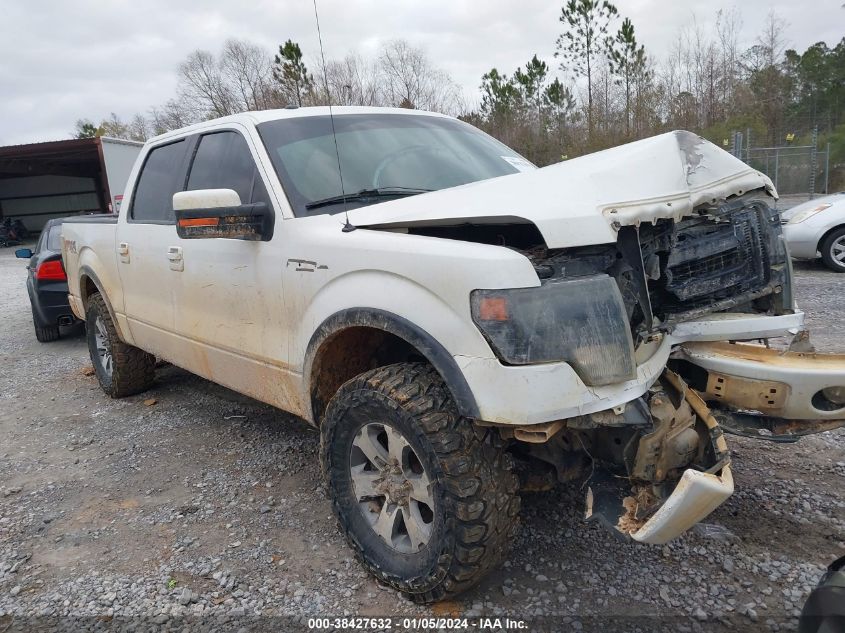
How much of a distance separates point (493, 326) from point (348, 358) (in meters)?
1.03

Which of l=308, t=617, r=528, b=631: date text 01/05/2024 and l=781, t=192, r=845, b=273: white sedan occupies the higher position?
l=781, t=192, r=845, b=273: white sedan

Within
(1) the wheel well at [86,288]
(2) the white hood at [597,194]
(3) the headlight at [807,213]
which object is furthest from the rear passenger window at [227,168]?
(3) the headlight at [807,213]

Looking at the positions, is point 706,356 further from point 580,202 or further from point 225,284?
point 225,284

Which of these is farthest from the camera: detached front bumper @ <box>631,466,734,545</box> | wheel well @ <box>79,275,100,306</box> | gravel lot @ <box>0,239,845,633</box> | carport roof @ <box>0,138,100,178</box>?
carport roof @ <box>0,138,100,178</box>

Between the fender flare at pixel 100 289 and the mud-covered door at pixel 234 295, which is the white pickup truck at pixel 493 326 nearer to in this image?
the mud-covered door at pixel 234 295

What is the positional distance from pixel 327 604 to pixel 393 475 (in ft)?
1.93

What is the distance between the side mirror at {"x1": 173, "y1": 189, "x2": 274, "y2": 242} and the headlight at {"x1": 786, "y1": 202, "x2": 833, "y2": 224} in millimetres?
8142

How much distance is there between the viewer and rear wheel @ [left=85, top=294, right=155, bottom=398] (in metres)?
4.94

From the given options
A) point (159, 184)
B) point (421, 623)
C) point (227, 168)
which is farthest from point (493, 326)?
point (159, 184)

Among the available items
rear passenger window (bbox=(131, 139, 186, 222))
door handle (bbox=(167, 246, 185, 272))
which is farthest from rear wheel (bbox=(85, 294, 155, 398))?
door handle (bbox=(167, 246, 185, 272))

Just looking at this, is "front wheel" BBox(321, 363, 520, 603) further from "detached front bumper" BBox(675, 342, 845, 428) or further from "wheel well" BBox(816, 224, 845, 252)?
"wheel well" BBox(816, 224, 845, 252)

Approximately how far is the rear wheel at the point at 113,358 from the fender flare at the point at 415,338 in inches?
119

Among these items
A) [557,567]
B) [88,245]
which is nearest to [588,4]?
[88,245]

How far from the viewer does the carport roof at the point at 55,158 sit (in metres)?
21.0
